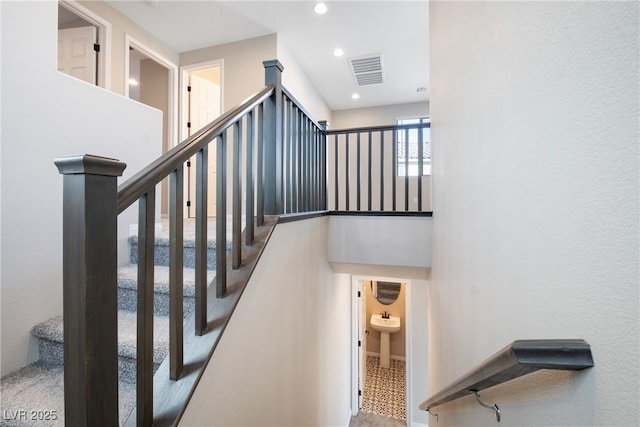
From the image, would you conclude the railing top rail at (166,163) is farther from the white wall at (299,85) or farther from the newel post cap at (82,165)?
the white wall at (299,85)

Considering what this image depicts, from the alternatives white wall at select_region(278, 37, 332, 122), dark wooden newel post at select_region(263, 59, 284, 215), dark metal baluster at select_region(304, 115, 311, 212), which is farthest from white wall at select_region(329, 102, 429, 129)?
dark wooden newel post at select_region(263, 59, 284, 215)

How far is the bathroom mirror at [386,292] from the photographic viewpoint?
21.8 ft

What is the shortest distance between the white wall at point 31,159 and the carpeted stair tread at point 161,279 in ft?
1.19

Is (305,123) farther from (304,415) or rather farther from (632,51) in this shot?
(304,415)

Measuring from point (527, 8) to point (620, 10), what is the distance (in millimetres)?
381

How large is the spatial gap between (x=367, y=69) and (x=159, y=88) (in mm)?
3350

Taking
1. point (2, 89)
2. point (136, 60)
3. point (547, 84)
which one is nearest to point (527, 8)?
point (547, 84)

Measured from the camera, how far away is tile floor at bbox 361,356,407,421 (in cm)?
529

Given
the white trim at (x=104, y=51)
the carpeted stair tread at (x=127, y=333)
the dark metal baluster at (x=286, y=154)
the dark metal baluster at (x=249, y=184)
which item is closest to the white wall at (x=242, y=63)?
the white trim at (x=104, y=51)

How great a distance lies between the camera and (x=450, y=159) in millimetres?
1838

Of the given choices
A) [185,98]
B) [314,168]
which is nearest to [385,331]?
[314,168]

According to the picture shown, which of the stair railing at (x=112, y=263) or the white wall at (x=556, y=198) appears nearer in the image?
the white wall at (x=556, y=198)

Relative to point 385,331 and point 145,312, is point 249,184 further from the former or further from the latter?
point 385,331

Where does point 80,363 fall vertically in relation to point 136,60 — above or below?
below
